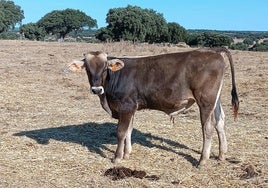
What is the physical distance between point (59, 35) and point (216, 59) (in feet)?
256

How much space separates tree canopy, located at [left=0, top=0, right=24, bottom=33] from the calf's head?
222 ft

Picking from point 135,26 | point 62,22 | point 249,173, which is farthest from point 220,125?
point 62,22

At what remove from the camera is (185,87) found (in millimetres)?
6945

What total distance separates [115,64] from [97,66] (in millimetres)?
289

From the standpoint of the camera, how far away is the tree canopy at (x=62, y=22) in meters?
79.9

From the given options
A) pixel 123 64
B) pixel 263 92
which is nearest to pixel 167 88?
pixel 123 64

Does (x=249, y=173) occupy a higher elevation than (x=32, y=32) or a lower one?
higher

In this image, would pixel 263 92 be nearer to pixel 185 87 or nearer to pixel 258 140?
pixel 258 140

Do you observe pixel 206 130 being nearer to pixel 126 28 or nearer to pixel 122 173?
pixel 122 173

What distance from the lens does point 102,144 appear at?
8.25 metres

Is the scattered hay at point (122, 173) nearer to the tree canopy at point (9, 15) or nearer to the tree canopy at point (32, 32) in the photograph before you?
the tree canopy at point (32, 32)

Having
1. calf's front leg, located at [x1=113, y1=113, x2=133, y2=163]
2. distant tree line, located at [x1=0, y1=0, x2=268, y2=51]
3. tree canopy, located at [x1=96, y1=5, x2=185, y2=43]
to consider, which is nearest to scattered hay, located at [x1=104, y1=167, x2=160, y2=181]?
calf's front leg, located at [x1=113, y1=113, x2=133, y2=163]

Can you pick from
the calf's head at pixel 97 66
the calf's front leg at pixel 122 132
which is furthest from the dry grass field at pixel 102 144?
the calf's head at pixel 97 66

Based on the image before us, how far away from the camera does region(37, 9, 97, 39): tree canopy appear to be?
79875 mm
